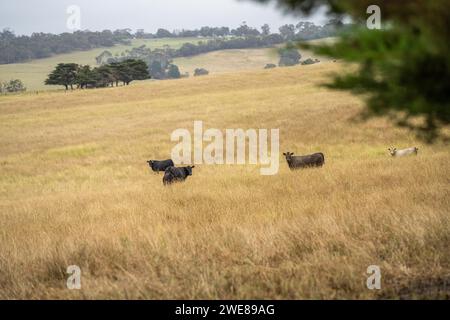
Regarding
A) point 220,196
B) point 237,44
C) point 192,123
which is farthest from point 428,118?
point 237,44

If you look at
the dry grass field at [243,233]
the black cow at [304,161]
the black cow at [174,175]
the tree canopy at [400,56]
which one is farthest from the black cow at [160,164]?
the tree canopy at [400,56]

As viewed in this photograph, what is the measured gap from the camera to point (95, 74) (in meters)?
92.2

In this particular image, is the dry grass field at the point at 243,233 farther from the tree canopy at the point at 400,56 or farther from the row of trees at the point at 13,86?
the row of trees at the point at 13,86

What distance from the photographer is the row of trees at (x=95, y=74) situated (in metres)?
91.9

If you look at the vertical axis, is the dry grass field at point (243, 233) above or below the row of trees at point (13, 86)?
below

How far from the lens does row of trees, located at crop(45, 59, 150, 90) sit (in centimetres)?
9194

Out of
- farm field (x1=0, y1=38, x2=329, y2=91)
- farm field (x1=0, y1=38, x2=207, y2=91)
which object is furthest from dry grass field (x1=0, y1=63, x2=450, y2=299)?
farm field (x1=0, y1=38, x2=329, y2=91)

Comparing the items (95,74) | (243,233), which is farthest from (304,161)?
(95,74)

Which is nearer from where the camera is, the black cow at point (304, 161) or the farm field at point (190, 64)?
the black cow at point (304, 161)

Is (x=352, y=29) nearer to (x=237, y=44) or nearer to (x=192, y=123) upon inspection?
(x=192, y=123)

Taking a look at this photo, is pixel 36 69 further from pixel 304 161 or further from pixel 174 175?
pixel 304 161

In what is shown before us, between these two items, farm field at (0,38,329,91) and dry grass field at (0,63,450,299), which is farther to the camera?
farm field at (0,38,329,91)

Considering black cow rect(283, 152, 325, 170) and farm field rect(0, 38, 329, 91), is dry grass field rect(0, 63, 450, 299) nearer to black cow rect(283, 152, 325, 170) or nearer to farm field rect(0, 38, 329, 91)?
black cow rect(283, 152, 325, 170)

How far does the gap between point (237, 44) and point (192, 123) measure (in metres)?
161
